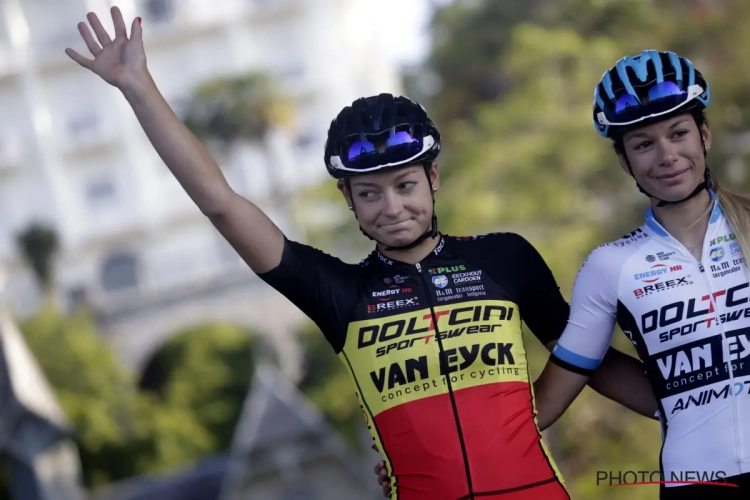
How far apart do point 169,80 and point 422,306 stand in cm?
4484

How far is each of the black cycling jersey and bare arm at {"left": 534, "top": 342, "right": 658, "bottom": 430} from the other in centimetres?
24

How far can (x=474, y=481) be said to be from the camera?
137 inches

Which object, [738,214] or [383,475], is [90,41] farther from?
[738,214]

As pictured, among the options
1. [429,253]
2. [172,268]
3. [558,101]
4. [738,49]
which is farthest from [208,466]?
[429,253]

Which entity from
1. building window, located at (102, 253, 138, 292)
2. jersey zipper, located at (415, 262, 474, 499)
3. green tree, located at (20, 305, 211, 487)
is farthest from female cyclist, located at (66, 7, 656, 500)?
building window, located at (102, 253, 138, 292)

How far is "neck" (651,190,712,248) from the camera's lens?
373 centimetres

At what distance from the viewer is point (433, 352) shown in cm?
360

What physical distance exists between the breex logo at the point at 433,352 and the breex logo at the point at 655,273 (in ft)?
1.50

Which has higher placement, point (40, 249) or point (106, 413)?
point (40, 249)

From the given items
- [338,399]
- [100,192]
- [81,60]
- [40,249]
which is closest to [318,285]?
[81,60]

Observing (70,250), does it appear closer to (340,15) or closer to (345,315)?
(340,15)

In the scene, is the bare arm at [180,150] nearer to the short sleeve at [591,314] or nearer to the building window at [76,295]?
the short sleeve at [591,314]

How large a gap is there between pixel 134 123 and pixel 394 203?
44.4m

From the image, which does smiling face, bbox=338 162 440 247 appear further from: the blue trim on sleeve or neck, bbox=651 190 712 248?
neck, bbox=651 190 712 248
